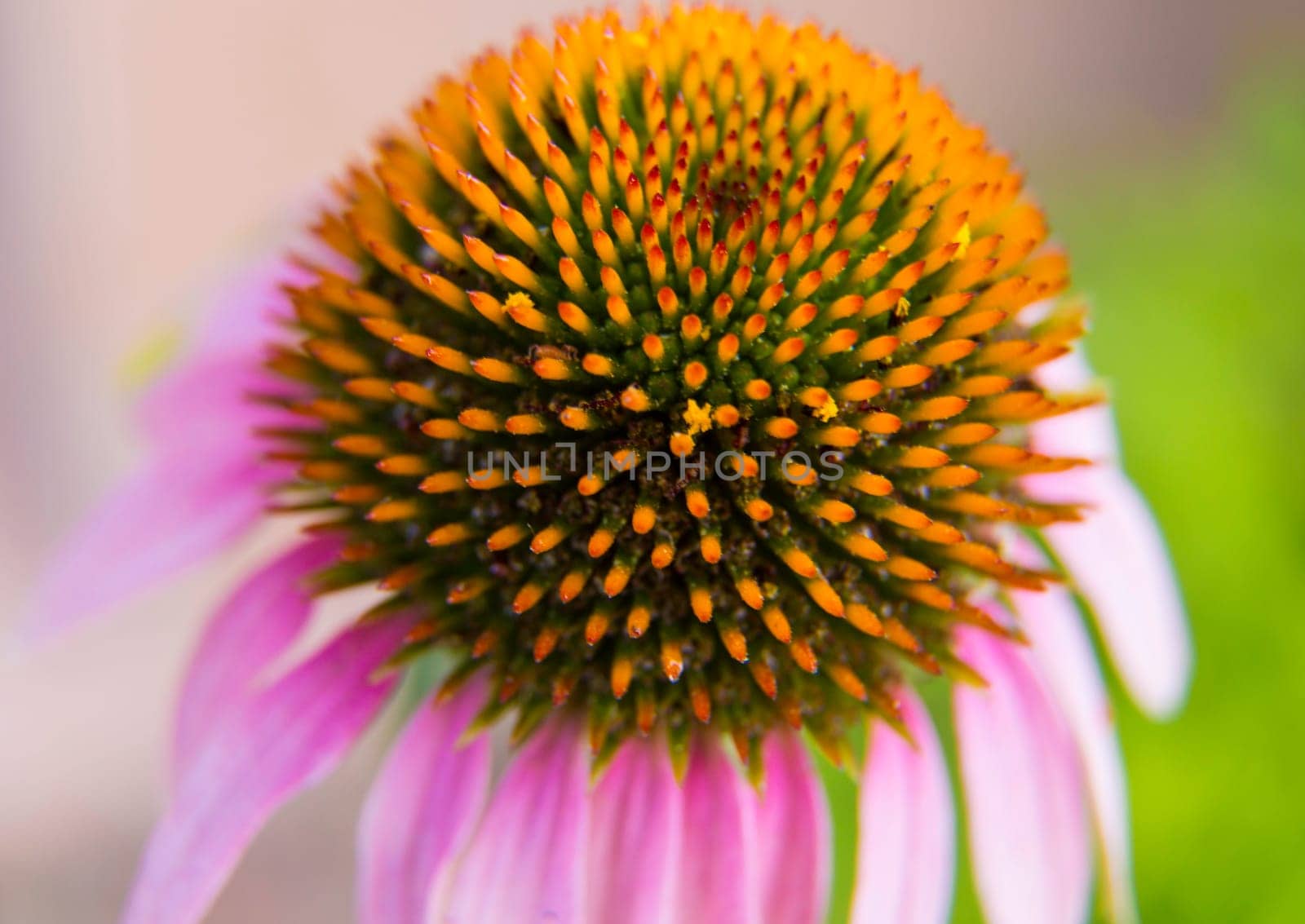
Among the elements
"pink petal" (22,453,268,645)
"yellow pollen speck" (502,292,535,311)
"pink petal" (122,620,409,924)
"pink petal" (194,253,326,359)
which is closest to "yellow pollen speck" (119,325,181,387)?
"pink petal" (194,253,326,359)

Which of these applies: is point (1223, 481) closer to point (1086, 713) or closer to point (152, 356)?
point (1086, 713)

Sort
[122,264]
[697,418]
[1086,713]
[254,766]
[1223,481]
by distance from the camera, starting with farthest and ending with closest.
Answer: [122,264] → [1223,481] → [1086,713] → [254,766] → [697,418]

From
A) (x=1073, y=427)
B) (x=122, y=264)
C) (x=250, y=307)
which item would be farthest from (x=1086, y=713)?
(x=122, y=264)

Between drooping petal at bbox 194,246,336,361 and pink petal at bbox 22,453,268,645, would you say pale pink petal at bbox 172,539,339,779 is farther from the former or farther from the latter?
drooping petal at bbox 194,246,336,361

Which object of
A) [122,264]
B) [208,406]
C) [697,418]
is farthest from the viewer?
[122,264]

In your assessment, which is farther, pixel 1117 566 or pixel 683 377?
pixel 1117 566

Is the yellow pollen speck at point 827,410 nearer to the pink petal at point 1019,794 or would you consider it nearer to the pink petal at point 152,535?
the pink petal at point 1019,794

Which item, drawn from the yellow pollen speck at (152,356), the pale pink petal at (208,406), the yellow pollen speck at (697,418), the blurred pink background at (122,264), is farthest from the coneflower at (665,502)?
the blurred pink background at (122,264)

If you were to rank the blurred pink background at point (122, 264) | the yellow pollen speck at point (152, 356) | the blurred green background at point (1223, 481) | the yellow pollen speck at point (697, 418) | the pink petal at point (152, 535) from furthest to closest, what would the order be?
1. the blurred pink background at point (122, 264)
2. the blurred green background at point (1223, 481)
3. the yellow pollen speck at point (152, 356)
4. the pink petal at point (152, 535)
5. the yellow pollen speck at point (697, 418)
